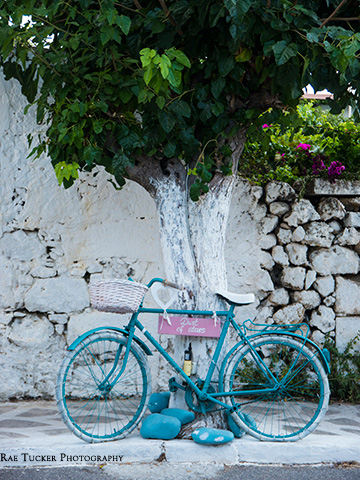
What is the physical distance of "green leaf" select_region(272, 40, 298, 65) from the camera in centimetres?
A: 311

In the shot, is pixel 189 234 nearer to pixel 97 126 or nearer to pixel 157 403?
pixel 97 126

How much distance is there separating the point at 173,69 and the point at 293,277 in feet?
8.06

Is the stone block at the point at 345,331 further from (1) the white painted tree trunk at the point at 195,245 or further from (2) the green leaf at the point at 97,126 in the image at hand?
(2) the green leaf at the point at 97,126

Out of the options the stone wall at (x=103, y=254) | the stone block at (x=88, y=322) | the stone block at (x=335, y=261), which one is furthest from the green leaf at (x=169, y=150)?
the stone block at (x=335, y=261)

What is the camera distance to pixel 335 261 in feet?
16.4

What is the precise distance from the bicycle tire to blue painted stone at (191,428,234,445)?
48cm

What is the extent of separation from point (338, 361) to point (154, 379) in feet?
5.36

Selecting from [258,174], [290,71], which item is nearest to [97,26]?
[290,71]

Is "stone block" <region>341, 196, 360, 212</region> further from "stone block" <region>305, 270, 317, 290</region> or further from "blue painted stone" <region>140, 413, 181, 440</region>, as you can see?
"blue painted stone" <region>140, 413, 181, 440</region>

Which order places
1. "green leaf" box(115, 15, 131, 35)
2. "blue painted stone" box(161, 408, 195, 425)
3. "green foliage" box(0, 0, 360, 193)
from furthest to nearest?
"blue painted stone" box(161, 408, 195, 425) < "green foliage" box(0, 0, 360, 193) < "green leaf" box(115, 15, 131, 35)

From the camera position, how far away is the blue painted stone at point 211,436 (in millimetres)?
3336

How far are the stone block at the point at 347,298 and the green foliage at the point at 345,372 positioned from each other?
0.24 meters

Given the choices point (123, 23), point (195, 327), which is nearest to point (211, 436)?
point (195, 327)

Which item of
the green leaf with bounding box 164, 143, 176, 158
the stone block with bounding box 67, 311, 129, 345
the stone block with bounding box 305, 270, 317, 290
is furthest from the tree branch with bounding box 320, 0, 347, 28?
the stone block with bounding box 67, 311, 129, 345
